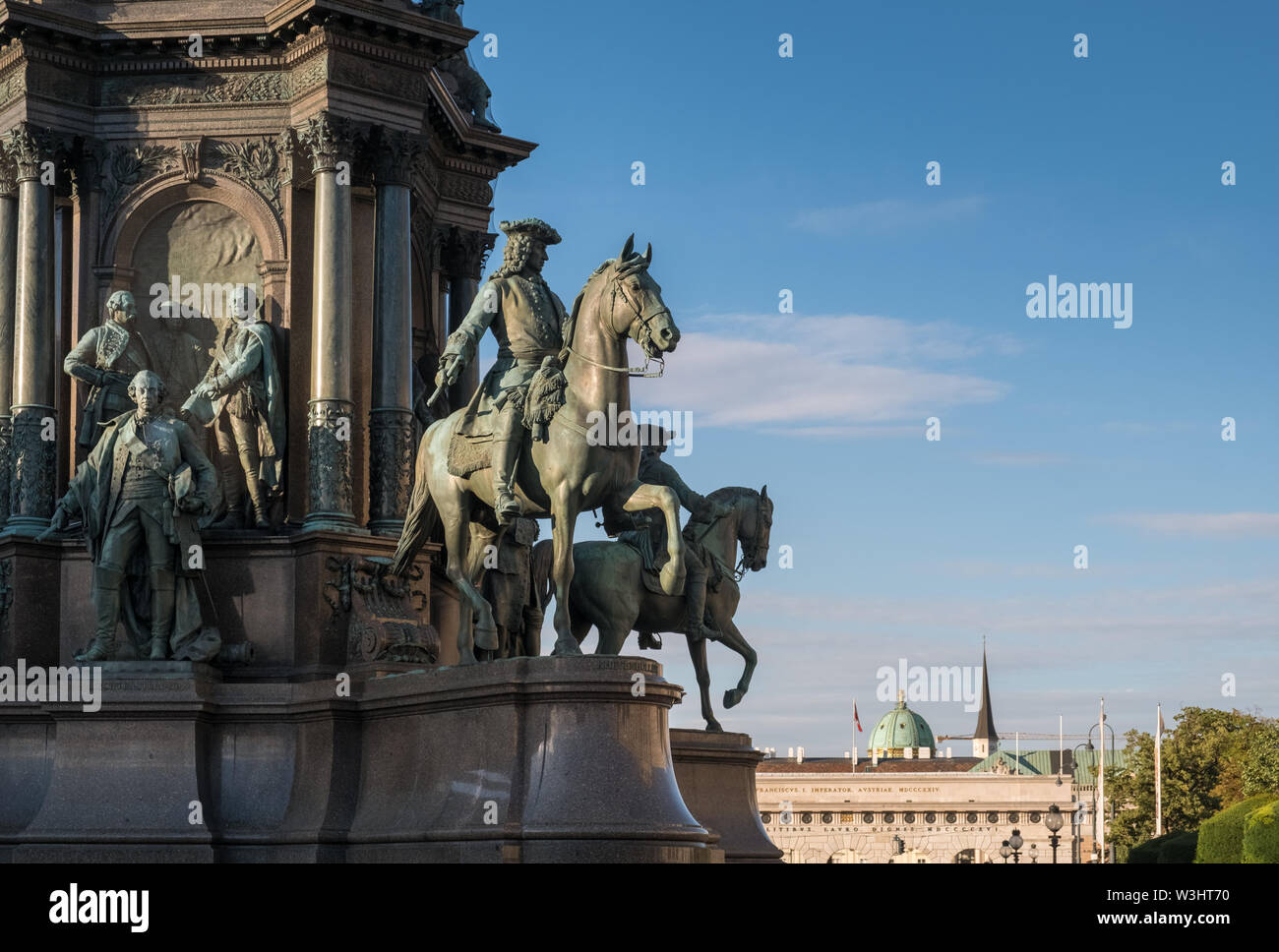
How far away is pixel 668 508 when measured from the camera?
68.2 feet

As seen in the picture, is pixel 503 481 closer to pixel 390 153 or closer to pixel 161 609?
pixel 161 609

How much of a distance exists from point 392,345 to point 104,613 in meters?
4.69

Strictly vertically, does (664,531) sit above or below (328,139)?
below

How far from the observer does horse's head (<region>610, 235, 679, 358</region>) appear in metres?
20.2

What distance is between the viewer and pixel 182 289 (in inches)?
1001

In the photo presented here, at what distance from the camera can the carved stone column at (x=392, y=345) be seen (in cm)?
2477

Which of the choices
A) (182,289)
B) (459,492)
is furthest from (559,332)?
(182,289)

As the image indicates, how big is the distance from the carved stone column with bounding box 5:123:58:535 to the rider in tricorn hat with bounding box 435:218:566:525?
5.33 metres

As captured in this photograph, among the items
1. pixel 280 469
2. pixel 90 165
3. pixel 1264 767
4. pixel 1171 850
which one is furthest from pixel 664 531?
pixel 1264 767

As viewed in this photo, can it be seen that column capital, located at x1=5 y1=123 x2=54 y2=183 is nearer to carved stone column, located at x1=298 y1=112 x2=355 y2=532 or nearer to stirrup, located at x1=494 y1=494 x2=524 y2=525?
carved stone column, located at x1=298 y1=112 x2=355 y2=532

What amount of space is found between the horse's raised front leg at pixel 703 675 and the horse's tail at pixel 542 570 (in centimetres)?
234

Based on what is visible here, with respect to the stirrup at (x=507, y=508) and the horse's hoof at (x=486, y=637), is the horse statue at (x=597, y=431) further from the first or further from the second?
the horse's hoof at (x=486, y=637)

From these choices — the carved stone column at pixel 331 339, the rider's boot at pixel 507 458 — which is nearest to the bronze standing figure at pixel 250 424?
the carved stone column at pixel 331 339
